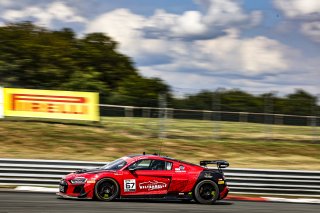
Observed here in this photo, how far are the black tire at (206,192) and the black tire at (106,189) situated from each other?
1861 millimetres

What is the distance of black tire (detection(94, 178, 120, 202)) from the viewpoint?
12.9m

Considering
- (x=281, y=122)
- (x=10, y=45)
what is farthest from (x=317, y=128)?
(x=10, y=45)

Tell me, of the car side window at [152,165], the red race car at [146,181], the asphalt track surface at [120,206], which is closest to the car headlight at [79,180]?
the red race car at [146,181]

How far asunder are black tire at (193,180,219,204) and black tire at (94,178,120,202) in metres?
1.86

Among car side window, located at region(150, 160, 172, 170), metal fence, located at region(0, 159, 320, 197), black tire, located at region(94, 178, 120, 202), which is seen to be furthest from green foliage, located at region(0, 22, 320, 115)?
black tire, located at region(94, 178, 120, 202)

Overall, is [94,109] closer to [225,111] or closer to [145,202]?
[225,111]

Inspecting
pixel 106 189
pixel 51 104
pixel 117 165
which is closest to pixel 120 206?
pixel 106 189

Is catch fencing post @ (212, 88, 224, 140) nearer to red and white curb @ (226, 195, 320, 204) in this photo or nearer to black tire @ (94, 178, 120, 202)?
red and white curb @ (226, 195, 320, 204)

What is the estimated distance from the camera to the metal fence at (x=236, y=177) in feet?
52.2

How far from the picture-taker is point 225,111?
906 inches

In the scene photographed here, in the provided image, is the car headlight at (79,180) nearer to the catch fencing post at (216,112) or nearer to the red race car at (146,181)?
the red race car at (146,181)

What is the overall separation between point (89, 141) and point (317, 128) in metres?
8.65

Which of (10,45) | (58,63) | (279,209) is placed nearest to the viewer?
(279,209)

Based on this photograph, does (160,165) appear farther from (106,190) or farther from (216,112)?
(216,112)
